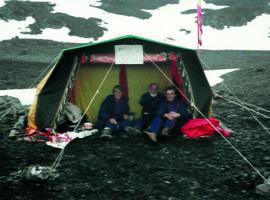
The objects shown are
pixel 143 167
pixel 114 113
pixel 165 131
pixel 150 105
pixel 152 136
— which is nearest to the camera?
pixel 143 167

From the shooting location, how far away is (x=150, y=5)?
77812 mm

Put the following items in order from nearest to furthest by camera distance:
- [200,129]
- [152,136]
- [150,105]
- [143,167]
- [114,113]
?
[143,167], [152,136], [200,129], [150,105], [114,113]

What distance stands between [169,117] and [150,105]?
87cm

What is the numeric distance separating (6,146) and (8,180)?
94.1 inches

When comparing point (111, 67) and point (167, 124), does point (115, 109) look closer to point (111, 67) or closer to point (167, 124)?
point (111, 67)

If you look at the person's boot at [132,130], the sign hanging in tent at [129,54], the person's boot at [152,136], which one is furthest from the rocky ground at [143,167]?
the sign hanging in tent at [129,54]

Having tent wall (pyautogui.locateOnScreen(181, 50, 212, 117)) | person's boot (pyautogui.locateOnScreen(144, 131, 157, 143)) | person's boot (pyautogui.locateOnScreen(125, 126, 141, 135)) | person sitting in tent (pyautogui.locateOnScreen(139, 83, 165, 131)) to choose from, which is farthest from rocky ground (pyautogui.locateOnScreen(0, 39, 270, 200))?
tent wall (pyautogui.locateOnScreen(181, 50, 212, 117))

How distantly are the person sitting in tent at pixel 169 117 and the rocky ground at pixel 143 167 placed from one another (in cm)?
34

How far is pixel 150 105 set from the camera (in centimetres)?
1086

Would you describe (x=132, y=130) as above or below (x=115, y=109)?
below

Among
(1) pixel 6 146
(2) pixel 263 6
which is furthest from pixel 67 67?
(2) pixel 263 6

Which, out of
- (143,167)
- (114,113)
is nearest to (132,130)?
(114,113)

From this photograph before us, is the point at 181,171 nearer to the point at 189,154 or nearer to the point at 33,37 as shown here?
the point at 189,154

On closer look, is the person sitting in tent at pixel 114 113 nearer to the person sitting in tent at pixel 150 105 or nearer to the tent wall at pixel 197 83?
the person sitting in tent at pixel 150 105
